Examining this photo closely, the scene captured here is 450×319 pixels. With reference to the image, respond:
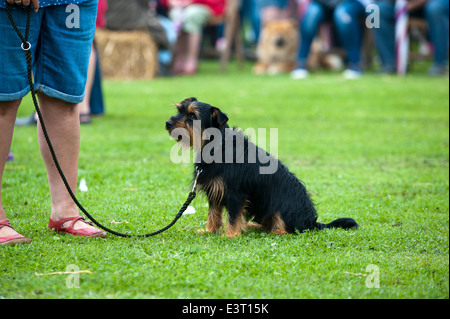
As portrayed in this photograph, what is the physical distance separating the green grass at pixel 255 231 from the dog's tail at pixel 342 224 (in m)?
0.09

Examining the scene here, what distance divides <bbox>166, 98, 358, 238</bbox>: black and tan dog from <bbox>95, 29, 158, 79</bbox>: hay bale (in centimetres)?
968

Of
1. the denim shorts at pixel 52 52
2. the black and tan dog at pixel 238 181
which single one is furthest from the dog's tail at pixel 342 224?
the denim shorts at pixel 52 52

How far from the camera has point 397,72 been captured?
1402 cm

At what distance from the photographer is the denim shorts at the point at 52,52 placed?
3521 millimetres

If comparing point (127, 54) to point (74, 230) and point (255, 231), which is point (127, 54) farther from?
point (74, 230)

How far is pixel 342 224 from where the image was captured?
4.23 metres

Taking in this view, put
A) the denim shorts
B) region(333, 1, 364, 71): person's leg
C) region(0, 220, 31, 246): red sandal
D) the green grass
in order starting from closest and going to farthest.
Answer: the green grass
the denim shorts
region(0, 220, 31, 246): red sandal
region(333, 1, 364, 71): person's leg

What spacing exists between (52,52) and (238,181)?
4.80 feet

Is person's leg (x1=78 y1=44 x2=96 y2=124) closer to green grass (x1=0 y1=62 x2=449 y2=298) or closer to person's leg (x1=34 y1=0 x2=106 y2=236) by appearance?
green grass (x1=0 y1=62 x2=449 y2=298)

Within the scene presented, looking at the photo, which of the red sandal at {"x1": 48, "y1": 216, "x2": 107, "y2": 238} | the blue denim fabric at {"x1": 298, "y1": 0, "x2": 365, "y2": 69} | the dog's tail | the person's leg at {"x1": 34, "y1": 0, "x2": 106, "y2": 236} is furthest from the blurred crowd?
the red sandal at {"x1": 48, "y1": 216, "x2": 107, "y2": 238}

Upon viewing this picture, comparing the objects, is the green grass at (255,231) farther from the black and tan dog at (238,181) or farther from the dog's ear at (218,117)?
the dog's ear at (218,117)

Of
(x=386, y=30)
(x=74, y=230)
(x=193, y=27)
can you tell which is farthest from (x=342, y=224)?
(x=193, y=27)

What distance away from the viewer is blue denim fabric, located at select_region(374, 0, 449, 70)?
12836mm
